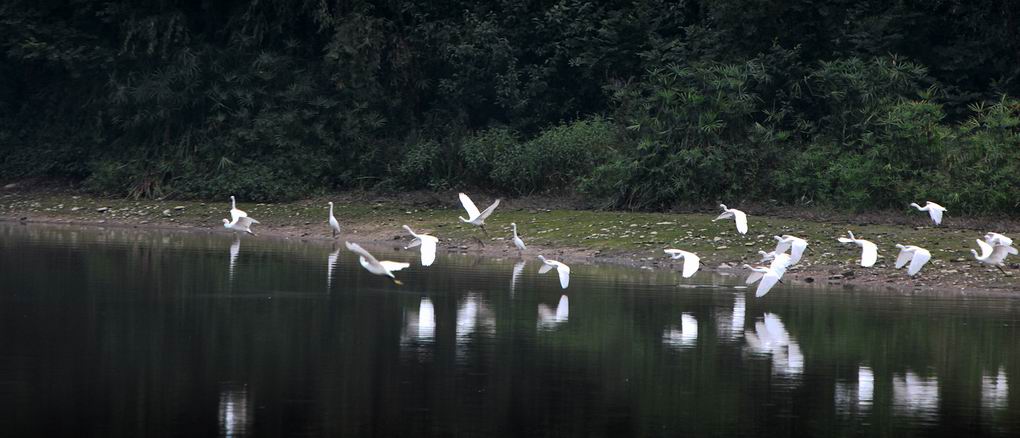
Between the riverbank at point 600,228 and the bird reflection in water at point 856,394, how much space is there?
744 centimetres

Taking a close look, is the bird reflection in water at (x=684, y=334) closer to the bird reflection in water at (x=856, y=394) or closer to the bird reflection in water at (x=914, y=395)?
the bird reflection in water at (x=856, y=394)

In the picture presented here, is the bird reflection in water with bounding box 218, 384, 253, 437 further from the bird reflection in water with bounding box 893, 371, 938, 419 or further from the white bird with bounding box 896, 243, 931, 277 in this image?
the white bird with bounding box 896, 243, 931, 277

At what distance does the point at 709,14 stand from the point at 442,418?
2281cm

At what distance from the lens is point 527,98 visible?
1339 inches

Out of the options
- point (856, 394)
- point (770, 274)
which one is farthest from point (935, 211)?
point (856, 394)

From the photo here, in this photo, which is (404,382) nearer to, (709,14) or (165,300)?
(165,300)

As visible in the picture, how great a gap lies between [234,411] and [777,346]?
6.38 meters

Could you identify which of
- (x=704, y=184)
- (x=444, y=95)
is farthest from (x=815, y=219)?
(x=444, y=95)

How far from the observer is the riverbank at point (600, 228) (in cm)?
2139

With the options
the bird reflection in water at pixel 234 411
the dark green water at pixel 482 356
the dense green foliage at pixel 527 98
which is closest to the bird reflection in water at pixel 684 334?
the dark green water at pixel 482 356

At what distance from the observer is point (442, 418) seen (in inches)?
415

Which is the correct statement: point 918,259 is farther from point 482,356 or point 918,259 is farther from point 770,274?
point 482,356

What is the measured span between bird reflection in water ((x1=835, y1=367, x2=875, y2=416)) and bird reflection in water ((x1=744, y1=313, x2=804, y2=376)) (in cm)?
59

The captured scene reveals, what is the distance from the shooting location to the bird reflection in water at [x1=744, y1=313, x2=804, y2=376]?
13.3 meters
